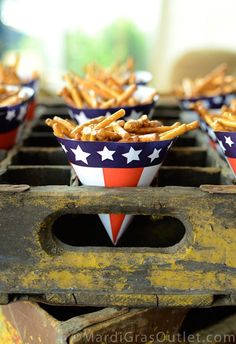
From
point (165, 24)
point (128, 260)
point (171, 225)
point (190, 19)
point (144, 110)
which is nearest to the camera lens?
point (128, 260)

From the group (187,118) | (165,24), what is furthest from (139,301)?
(165,24)

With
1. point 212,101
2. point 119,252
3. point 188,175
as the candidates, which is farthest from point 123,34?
point 119,252

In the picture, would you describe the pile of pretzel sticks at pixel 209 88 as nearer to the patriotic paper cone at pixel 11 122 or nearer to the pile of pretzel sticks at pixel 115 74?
the pile of pretzel sticks at pixel 115 74

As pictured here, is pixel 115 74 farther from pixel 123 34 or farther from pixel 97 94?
pixel 123 34

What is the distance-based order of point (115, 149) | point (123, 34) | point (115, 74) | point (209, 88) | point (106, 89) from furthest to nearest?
point (123, 34) → point (115, 74) → point (209, 88) → point (106, 89) → point (115, 149)

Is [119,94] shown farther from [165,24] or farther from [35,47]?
[35,47]

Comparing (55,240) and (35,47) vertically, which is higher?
(55,240)

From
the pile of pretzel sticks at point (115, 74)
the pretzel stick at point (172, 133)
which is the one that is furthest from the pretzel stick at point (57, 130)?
the pile of pretzel sticks at point (115, 74)
